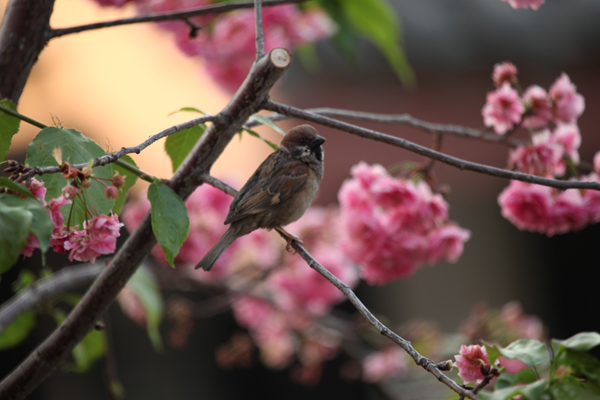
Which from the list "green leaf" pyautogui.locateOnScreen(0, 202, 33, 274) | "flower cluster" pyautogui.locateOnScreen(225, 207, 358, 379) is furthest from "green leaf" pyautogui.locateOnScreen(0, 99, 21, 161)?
"flower cluster" pyautogui.locateOnScreen(225, 207, 358, 379)

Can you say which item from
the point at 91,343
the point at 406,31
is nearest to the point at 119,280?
the point at 91,343

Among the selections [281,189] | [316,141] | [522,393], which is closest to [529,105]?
[316,141]

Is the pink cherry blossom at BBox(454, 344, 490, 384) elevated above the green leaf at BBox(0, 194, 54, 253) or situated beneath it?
elevated above

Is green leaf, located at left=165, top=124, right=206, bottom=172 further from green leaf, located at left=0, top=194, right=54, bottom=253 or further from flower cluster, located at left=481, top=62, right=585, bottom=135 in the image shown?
flower cluster, located at left=481, top=62, right=585, bottom=135

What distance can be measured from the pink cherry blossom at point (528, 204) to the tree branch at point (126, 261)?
0.80 m

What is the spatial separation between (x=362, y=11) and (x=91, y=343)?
1165 mm

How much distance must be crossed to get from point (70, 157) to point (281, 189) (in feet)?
2.61

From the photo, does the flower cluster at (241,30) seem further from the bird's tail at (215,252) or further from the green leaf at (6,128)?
the green leaf at (6,128)

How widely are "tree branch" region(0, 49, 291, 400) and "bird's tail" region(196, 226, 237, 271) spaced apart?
0.72ft

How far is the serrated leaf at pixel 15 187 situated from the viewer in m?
0.65

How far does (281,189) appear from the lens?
151 cm

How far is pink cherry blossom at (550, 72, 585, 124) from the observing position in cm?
139

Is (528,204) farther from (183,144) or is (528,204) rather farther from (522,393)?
(183,144)

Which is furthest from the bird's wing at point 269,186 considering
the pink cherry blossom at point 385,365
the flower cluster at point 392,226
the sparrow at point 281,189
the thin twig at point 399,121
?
the pink cherry blossom at point 385,365
